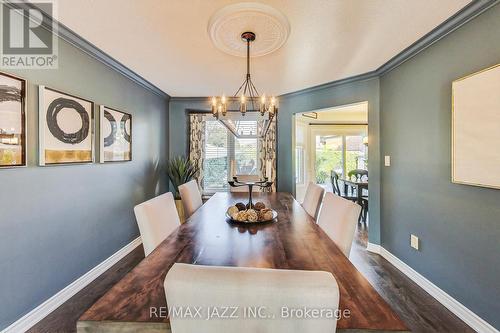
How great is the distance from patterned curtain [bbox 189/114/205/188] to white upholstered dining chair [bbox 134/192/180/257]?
2.64m

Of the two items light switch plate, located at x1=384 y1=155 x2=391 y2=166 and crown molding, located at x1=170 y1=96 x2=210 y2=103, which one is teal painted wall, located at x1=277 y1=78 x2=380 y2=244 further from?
crown molding, located at x1=170 y1=96 x2=210 y2=103

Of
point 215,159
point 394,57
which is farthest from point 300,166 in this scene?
point 394,57

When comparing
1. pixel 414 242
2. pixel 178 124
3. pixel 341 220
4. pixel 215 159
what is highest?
pixel 178 124

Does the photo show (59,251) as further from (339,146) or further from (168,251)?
(339,146)

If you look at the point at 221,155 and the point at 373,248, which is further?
the point at 221,155

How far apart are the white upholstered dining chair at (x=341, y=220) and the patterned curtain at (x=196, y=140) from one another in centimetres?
315

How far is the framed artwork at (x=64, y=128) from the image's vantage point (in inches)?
72.6

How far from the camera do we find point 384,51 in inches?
95.5

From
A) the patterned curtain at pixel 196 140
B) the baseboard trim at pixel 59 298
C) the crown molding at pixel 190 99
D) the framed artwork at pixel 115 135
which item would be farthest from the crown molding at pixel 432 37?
the baseboard trim at pixel 59 298

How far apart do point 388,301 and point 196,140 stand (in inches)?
151

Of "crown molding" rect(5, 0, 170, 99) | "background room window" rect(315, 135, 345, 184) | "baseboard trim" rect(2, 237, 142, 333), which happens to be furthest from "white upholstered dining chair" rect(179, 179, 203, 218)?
"background room window" rect(315, 135, 345, 184)

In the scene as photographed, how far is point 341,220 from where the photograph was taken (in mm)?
1539

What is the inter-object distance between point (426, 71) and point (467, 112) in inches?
28.7

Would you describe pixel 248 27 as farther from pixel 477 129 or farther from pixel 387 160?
pixel 387 160
